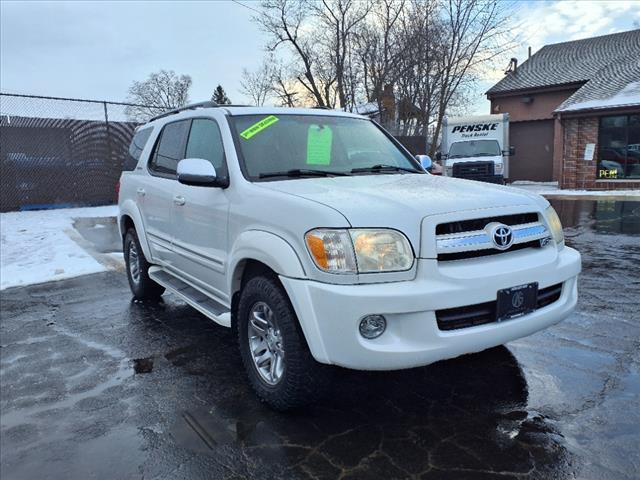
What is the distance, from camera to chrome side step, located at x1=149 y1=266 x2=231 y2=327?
144 inches

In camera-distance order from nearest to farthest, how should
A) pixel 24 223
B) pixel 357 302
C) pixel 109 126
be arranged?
pixel 357 302 → pixel 24 223 → pixel 109 126

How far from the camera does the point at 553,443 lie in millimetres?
2736

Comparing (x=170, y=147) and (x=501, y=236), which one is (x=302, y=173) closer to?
(x=501, y=236)

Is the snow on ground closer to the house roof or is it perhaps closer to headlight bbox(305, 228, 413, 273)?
headlight bbox(305, 228, 413, 273)

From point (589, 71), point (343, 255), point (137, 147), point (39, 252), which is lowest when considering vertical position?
point (39, 252)

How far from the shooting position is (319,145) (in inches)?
157

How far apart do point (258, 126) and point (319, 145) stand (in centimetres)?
48

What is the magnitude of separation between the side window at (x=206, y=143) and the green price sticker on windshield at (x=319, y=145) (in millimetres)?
654

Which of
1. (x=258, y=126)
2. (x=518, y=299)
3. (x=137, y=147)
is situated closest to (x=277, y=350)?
(x=518, y=299)

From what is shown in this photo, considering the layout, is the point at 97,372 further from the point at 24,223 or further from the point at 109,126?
the point at 109,126

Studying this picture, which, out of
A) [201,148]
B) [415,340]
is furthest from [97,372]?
[415,340]

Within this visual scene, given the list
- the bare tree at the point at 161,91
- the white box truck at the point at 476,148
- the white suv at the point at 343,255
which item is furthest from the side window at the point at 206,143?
the bare tree at the point at 161,91

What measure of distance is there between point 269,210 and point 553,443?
78.3 inches

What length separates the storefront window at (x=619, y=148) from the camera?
19.8 m
